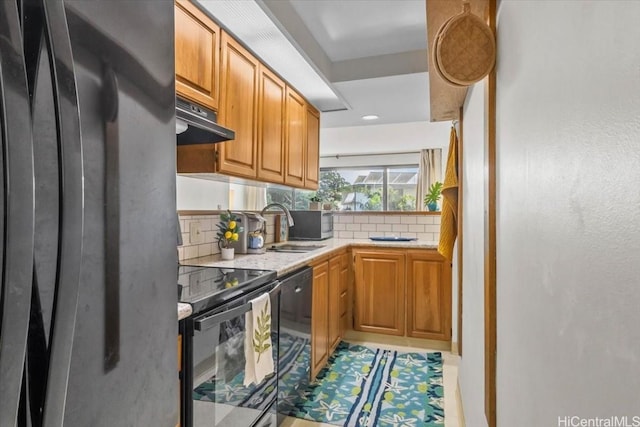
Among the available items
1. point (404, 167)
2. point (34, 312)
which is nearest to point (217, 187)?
point (34, 312)

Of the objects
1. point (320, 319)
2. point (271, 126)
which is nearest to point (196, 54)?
point (271, 126)

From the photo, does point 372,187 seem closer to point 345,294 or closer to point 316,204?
point 316,204

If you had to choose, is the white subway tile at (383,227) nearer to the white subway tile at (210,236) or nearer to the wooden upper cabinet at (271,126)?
the wooden upper cabinet at (271,126)

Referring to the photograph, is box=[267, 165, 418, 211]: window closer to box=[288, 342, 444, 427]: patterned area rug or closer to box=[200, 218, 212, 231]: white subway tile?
box=[288, 342, 444, 427]: patterned area rug

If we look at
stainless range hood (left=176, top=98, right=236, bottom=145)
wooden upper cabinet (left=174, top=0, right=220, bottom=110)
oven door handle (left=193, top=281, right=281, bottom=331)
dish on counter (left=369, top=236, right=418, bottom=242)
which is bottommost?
oven door handle (left=193, top=281, right=281, bottom=331)

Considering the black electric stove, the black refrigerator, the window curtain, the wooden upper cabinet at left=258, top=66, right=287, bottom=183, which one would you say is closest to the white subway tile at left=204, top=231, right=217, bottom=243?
the black electric stove

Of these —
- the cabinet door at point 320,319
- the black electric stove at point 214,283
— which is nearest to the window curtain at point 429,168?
the cabinet door at point 320,319

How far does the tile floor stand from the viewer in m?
2.00

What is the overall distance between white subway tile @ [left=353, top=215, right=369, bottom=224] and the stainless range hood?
2.56 metres

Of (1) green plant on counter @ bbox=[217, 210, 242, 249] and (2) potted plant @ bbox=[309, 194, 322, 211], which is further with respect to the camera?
(2) potted plant @ bbox=[309, 194, 322, 211]

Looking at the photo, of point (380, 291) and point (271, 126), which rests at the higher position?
point (271, 126)

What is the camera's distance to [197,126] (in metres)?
1.40

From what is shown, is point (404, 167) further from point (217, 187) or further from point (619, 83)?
point (619, 83)

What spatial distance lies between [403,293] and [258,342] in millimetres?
2037
